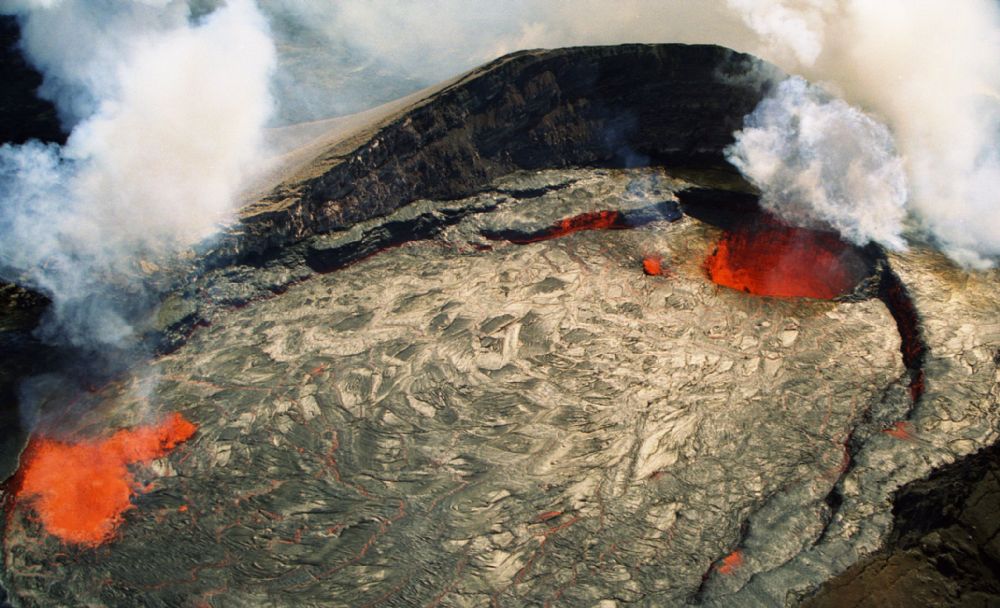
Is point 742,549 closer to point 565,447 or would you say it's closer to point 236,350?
point 565,447

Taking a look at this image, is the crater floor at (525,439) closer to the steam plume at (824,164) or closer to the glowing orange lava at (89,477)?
the glowing orange lava at (89,477)

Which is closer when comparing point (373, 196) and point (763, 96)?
point (373, 196)

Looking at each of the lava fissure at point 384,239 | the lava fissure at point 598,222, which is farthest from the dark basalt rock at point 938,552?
the lava fissure at point 384,239

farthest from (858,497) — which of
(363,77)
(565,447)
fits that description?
(363,77)

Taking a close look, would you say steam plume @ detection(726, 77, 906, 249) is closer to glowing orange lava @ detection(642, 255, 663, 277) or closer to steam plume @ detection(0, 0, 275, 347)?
glowing orange lava @ detection(642, 255, 663, 277)

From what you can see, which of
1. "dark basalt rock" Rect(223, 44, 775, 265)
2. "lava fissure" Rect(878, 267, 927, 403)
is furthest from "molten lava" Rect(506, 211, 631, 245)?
"lava fissure" Rect(878, 267, 927, 403)

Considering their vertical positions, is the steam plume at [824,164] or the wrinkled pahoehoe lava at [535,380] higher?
the steam plume at [824,164]

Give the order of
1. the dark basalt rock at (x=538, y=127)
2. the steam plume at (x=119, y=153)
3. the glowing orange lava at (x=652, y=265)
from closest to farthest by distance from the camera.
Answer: the steam plume at (x=119, y=153) < the glowing orange lava at (x=652, y=265) < the dark basalt rock at (x=538, y=127)
